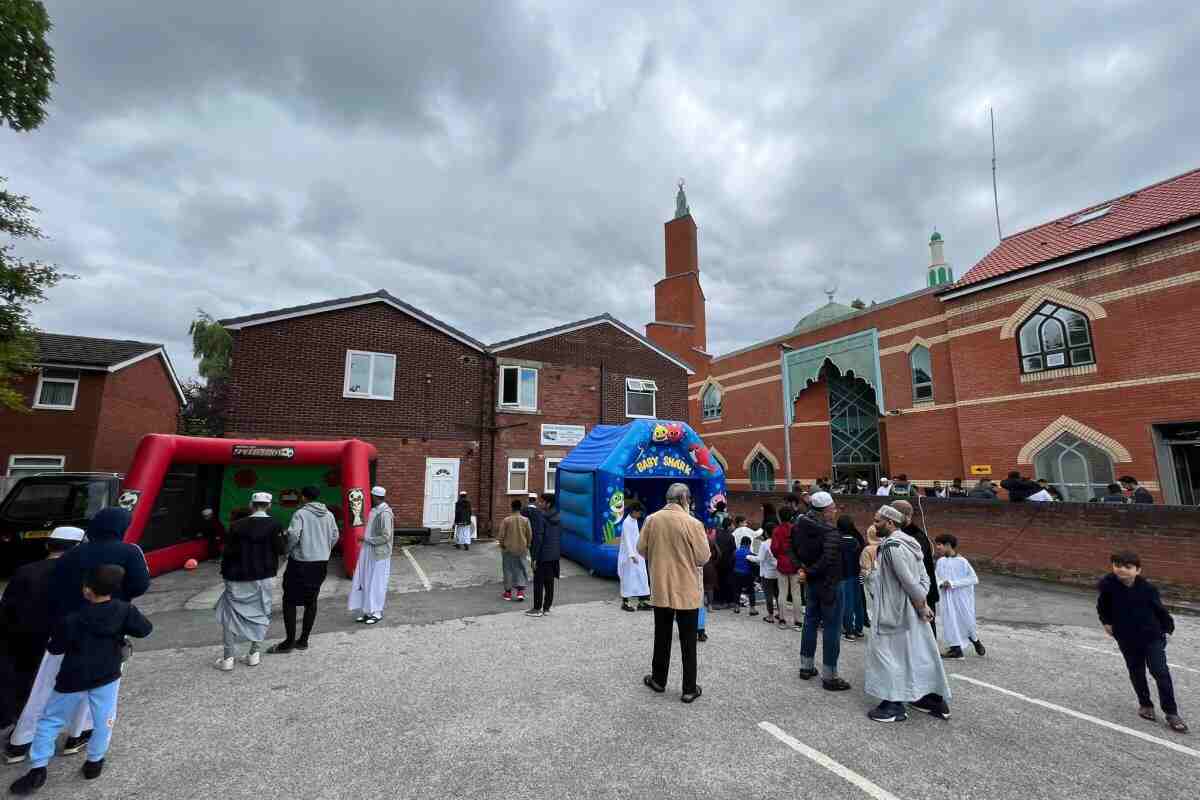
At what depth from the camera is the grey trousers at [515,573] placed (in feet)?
27.1

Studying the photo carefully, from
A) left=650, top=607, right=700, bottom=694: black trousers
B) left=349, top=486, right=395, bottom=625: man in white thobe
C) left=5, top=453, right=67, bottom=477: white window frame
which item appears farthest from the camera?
left=5, top=453, right=67, bottom=477: white window frame

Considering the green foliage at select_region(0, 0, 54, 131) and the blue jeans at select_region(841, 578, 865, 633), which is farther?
the green foliage at select_region(0, 0, 54, 131)

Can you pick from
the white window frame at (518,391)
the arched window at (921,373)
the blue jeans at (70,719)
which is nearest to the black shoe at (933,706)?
the blue jeans at (70,719)

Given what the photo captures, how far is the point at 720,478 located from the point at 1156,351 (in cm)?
1178

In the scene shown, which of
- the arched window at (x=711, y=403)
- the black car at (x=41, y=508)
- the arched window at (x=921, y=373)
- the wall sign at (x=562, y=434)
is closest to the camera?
the black car at (x=41, y=508)

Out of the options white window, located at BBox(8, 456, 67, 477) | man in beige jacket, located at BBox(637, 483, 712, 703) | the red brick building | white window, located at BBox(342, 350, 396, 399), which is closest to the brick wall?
the red brick building

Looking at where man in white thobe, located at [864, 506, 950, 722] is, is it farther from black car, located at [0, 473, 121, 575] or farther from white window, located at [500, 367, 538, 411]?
white window, located at [500, 367, 538, 411]

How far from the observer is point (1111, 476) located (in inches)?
514

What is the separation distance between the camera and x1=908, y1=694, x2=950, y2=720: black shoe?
13.6ft

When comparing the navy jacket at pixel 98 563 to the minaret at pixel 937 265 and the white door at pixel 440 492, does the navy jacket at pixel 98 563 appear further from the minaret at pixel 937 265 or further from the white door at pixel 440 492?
the minaret at pixel 937 265

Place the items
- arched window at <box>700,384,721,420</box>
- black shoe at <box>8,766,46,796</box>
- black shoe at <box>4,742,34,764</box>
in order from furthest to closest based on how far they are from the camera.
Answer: arched window at <box>700,384,721,420</box>
black shoe at <box>4,742,34,764</box>
black shoe at <box>8,766,46,796</box>

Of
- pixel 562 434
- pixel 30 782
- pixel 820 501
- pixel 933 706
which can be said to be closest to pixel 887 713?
pixel 933 706

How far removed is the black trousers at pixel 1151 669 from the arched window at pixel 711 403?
25165mm

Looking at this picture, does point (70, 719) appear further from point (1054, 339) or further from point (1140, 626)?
point (1054, 339)
